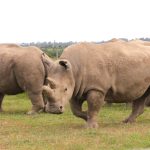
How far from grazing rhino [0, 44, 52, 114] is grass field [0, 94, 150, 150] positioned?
0.73 meters

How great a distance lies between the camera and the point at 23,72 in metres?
16.4

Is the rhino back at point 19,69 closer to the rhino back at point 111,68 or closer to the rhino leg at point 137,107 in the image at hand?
the rhino leg at point 137,107

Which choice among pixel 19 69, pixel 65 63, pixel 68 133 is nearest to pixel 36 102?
pixel 19 69

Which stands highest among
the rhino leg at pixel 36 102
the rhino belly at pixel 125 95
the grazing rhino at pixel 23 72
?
the rhino belly at pixel 125 95

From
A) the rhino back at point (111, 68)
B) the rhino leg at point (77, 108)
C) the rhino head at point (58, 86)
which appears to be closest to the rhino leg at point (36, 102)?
the rhino leg at point (77, 108)

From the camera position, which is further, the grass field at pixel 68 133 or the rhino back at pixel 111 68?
the rhino back at pixel 111 68

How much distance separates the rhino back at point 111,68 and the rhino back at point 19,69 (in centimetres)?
380

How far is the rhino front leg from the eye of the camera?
12195 mm

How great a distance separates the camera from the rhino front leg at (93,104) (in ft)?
40.0

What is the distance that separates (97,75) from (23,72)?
183 inches

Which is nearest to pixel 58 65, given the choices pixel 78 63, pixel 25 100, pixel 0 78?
pixel 78 63

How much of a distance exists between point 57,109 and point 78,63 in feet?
4.82

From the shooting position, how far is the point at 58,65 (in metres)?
11.7

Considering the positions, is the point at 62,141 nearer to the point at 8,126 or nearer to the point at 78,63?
the point at 78,63
